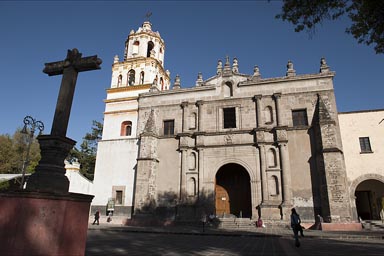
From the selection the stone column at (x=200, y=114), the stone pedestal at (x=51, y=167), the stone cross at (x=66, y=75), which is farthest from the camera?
the stone column at (x=200, y=114)

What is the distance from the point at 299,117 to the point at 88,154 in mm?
31642

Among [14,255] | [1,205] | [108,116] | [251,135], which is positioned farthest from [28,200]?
[108,116]

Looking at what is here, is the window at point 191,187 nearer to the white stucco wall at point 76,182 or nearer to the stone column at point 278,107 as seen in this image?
the stone column at point 278,107

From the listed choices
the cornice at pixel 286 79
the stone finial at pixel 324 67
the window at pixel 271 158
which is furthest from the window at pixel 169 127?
the stone finial at pixel 324 67

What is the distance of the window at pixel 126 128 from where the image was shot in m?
23.3

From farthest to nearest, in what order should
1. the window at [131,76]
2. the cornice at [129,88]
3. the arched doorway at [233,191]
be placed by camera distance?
the window at [131,76], the cornice at [129,88], the arched doorway at [233,191]

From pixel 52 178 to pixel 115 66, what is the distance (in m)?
22.6

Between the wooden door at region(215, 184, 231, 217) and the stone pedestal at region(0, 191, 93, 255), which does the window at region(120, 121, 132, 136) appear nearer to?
the wooden door at region(215, 184, 231, 217)

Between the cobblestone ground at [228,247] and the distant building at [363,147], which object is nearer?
the cobblestone ground at [228,247]

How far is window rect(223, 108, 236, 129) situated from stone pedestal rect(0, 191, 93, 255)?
16.8m

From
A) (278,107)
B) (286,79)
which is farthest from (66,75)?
(286,79)

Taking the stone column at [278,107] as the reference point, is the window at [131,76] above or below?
above

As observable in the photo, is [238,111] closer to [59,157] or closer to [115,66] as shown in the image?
[115,66]

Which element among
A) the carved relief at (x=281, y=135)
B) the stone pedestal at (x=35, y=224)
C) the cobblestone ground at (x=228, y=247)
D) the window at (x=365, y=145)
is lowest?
the cobblestone ground at (x=228, y=247)
